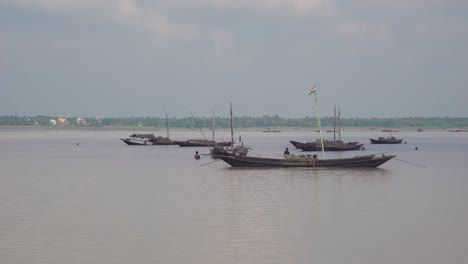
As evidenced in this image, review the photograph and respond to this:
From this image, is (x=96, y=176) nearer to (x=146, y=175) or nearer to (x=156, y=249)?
(x=146, y=175)

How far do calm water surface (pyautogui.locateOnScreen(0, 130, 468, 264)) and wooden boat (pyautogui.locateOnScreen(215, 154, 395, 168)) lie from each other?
19.2ft

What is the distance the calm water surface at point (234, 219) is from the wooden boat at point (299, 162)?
5.84 meters

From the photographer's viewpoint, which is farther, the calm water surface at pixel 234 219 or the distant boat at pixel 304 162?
the distant boat at pixel 304 162

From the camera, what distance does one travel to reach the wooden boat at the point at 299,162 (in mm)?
71250

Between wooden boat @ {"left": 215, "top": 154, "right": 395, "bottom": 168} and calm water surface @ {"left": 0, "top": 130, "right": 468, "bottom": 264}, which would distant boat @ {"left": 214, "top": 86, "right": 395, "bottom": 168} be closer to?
wooden boat @ {"left": 215, "top": 154, "right": 395, "bottom": 168}

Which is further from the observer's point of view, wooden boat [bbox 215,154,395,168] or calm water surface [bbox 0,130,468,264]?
wooden boat [bbox 215,154,395,168]

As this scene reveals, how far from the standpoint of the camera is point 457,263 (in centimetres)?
2609

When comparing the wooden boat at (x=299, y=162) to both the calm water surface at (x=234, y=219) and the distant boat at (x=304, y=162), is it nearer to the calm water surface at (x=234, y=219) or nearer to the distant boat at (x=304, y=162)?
the distant boat at (x=304, y=162)

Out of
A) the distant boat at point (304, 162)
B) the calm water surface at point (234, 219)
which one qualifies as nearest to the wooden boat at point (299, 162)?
the distant boat at point (304, 162)

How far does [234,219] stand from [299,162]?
35.3 meters

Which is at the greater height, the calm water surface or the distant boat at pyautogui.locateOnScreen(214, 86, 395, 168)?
the distant boat at pyautogui.locateOnScreen(214, 86, 395, 168)

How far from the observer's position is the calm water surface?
27.6 metres

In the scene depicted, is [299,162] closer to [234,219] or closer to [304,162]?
[304,162]

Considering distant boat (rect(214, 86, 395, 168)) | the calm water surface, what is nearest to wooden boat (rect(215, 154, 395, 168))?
distant boat (rect(214, 86, 395, 168))
